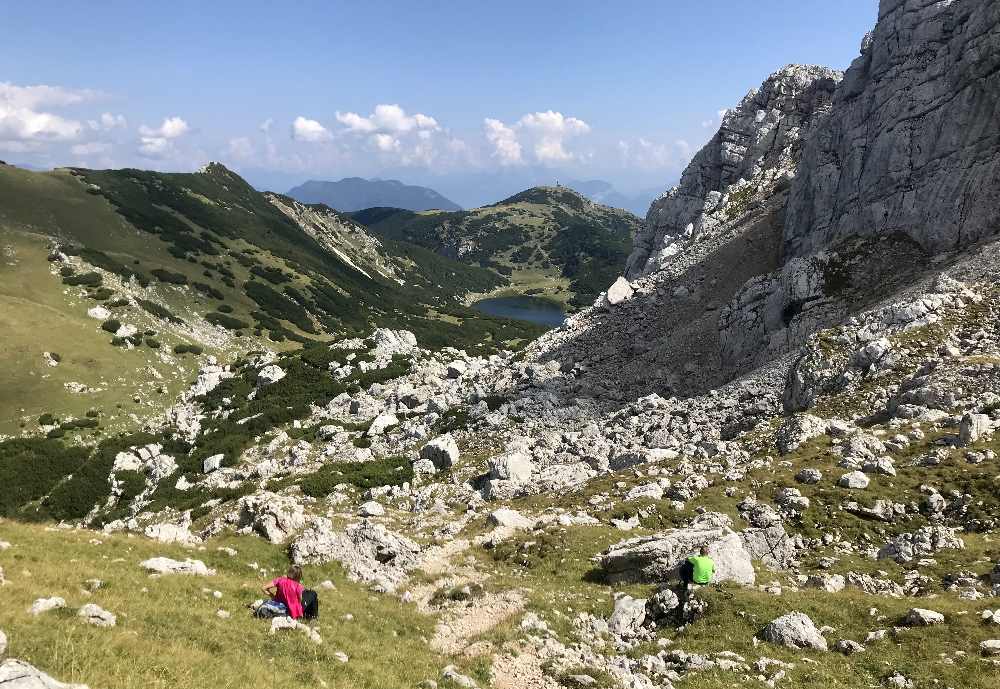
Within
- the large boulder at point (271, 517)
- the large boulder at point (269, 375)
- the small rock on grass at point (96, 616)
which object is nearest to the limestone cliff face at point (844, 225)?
the large boulder at point (271, 517)

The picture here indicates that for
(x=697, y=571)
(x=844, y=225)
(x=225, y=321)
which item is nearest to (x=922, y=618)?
(x=697, y=571)

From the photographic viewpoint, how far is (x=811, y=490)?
2425 cm

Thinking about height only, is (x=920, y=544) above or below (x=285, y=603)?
above

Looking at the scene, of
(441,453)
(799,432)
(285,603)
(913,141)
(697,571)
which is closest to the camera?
(285,603)

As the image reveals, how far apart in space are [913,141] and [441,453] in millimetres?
49147

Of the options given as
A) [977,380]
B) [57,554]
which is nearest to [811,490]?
[977,380]

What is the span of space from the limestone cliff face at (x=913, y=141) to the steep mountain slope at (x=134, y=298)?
3223 inches

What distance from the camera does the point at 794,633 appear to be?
15281mm

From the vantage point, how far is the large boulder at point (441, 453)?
4156cm

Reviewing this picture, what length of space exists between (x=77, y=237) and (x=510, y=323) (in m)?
125

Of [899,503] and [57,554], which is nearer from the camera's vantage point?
[57,554]

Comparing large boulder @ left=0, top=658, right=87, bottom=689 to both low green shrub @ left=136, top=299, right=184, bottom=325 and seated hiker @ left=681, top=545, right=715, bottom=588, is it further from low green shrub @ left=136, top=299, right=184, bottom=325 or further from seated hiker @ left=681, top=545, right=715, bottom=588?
low green shrub @ left=136, top=299, right=184, bottom=325

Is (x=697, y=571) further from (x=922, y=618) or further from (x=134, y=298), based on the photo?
(x=134, y=298)

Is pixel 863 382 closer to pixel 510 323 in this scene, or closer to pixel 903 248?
pixel 903 248
